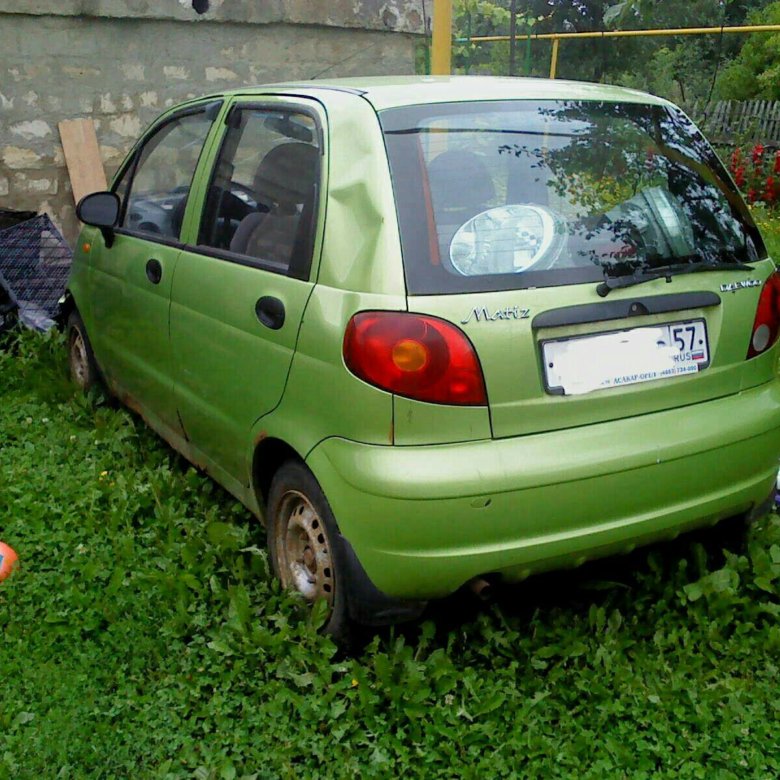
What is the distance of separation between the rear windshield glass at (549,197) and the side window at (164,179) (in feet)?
4.19

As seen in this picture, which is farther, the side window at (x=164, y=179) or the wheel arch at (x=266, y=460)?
the side window at (x=164, y=179)

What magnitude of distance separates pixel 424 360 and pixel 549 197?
65cm

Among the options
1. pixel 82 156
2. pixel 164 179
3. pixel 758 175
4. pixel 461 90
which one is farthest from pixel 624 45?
pixel 461 90

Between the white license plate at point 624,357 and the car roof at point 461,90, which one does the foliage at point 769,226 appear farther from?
the white license plate at point 624,357

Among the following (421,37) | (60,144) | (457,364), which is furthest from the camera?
(421,37)

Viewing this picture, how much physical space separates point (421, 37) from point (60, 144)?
11.2 feet

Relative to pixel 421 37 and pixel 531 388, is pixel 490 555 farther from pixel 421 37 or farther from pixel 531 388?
pixel 421 37

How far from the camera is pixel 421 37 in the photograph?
8.53 meters

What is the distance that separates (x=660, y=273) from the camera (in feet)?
8.64

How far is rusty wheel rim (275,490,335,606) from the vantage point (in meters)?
2.80

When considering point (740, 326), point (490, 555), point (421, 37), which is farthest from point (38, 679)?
point (421, 37)

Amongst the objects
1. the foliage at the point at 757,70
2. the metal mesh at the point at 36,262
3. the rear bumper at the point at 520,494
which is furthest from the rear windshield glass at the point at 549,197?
the foliage at the point at 757,70

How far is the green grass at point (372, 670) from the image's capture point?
2492 mm

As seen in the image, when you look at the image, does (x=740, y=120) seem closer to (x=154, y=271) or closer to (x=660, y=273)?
(x=154, y=271)
